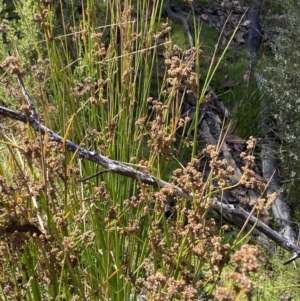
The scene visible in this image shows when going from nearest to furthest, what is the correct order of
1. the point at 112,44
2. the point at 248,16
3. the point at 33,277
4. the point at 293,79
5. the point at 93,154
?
the point at 33,277 → the point at 93,154 → the point at 112,44 → the point at 293,79 → the point at 248,16

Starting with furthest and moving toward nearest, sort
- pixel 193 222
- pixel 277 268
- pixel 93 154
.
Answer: pixel 277 268, pixel 93 154, pixel 193 222

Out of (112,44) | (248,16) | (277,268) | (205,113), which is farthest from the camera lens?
(248,16)

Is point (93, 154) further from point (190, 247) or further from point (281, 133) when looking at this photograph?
point (281, 133)

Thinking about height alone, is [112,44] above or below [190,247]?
above

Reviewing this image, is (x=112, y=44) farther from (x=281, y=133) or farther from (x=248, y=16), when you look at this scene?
(x=248, y=16)

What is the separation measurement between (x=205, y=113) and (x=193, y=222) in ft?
10.2

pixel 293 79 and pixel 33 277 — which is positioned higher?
pixel 33 277

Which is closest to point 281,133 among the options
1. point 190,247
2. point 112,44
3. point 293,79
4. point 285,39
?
point 293,79

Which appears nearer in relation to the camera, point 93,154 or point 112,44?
point 93,154

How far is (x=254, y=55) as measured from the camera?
5113 millimetres

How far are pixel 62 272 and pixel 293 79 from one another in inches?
111

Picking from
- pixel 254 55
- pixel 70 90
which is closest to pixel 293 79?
pixel 254 55

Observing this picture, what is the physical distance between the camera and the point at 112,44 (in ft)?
9.41

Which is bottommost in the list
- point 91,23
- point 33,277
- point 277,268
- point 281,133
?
point 277,268
